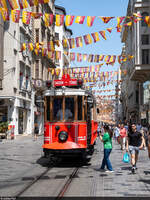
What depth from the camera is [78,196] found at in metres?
7.50

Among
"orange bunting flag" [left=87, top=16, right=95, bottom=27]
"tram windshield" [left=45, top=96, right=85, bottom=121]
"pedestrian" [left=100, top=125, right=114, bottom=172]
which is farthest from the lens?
"orange bunting flag" [left=87, top=16, right=95, bottom=27]

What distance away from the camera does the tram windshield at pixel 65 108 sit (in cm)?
1316

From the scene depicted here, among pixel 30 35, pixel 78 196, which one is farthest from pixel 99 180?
pixel 30 35

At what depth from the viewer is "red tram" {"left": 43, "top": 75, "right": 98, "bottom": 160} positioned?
504 inches

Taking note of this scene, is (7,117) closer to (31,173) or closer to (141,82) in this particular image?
(31,173)

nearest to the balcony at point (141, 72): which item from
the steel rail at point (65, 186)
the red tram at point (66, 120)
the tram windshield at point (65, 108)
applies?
the red tram at point (66, 120)

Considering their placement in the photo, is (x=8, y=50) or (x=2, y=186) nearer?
(x=2, y=186)

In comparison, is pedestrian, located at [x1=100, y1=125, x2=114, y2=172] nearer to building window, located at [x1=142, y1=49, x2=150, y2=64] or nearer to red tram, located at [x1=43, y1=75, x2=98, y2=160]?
red tram, located at [x1=43, y1=75, x2=98, y2=160]

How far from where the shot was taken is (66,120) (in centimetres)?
1312

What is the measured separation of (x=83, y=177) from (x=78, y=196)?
9.34 ft

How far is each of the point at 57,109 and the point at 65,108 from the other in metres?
0.33

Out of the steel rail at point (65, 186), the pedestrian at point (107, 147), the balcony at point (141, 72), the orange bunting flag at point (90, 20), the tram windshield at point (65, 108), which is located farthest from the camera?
the balcony at point (141, 72)

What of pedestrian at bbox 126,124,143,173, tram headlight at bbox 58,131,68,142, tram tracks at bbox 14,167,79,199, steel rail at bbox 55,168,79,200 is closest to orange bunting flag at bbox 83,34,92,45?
tram headlight at bbox 58,131,68,142

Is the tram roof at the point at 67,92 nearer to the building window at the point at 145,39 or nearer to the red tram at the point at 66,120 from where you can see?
the red tram at the point at 66,120
